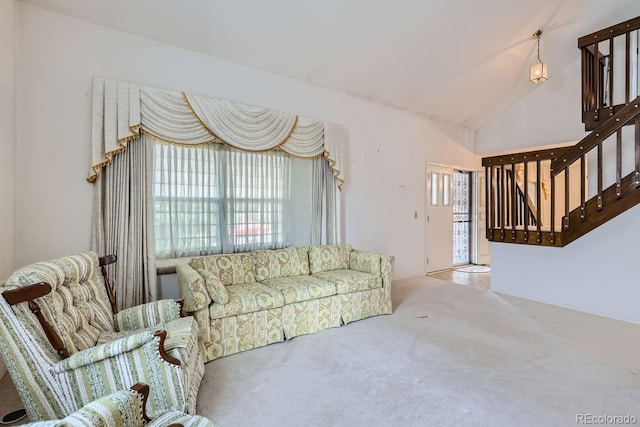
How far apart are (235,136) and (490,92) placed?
429 centimetres

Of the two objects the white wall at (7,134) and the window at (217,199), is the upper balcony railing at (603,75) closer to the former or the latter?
the window at (217,199)

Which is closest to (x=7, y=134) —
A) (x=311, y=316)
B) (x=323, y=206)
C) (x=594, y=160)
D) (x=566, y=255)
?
(x=311, y=316)

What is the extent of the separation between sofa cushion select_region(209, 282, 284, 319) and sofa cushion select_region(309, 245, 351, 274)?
83cm

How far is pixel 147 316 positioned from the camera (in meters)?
2.28

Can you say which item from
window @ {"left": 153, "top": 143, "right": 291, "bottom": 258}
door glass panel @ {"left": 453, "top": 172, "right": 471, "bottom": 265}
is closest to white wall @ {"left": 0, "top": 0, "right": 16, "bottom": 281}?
window @ {"left": 153, "top": 143, "right": 291, "bottom": 258}

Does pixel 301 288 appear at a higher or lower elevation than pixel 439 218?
lower

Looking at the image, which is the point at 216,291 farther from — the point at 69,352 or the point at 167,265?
the point at 69,352

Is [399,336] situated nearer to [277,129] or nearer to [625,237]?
[277,129]

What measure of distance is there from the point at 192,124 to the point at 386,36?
2.35m

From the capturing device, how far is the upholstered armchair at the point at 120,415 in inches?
35.4

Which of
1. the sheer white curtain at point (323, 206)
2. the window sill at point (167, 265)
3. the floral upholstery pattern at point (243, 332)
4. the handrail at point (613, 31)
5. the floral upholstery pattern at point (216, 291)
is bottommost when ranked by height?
the floral upholstery pattern at point (243, 332)

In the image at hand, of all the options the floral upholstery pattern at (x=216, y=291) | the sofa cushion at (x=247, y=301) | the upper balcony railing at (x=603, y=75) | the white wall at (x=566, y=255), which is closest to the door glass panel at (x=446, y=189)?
the white wall at (x=566, y=255)

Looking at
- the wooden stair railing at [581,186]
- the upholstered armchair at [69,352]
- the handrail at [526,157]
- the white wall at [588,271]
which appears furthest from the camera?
the handrail at [526,157]

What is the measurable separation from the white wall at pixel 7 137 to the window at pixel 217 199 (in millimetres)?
1029
